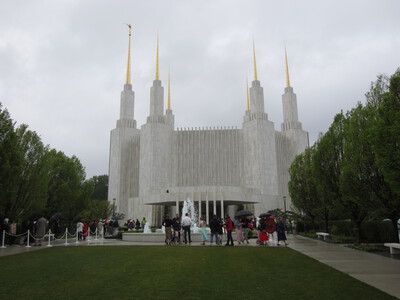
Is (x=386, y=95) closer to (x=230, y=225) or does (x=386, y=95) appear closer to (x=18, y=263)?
(x=230, y=225)

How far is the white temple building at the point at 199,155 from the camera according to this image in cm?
5238

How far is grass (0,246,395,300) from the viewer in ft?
19.1

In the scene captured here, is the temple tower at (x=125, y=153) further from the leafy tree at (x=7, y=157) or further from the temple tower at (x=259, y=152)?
the leafy tree at (x=7, y=157)

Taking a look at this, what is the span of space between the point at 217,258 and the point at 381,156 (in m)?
5.64

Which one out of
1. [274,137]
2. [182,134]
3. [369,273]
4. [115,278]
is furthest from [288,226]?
[182,134]

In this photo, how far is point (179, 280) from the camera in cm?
698

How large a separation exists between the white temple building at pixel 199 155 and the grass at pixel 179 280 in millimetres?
40652

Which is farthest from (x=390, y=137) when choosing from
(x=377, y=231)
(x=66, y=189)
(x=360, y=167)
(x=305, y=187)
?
(x=66, y=189)

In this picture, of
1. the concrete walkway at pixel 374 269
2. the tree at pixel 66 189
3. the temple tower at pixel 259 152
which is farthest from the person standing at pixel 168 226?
the temple tower at pixel 259 152

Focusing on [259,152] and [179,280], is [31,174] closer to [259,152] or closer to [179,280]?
[179,280]

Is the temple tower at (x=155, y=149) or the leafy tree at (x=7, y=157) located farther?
the temple tower at (x=155, y=149)

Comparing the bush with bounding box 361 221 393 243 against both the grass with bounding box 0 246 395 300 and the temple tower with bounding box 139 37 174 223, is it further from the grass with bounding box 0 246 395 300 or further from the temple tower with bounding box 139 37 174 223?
the temple tower with bounding box 139 37 174 223

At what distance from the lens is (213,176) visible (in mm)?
55969

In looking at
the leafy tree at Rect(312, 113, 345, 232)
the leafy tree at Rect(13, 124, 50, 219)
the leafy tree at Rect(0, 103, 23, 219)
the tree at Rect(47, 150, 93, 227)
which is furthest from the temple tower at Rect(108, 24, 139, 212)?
the leafy tree at Rect(312, 113, 345, 232)
